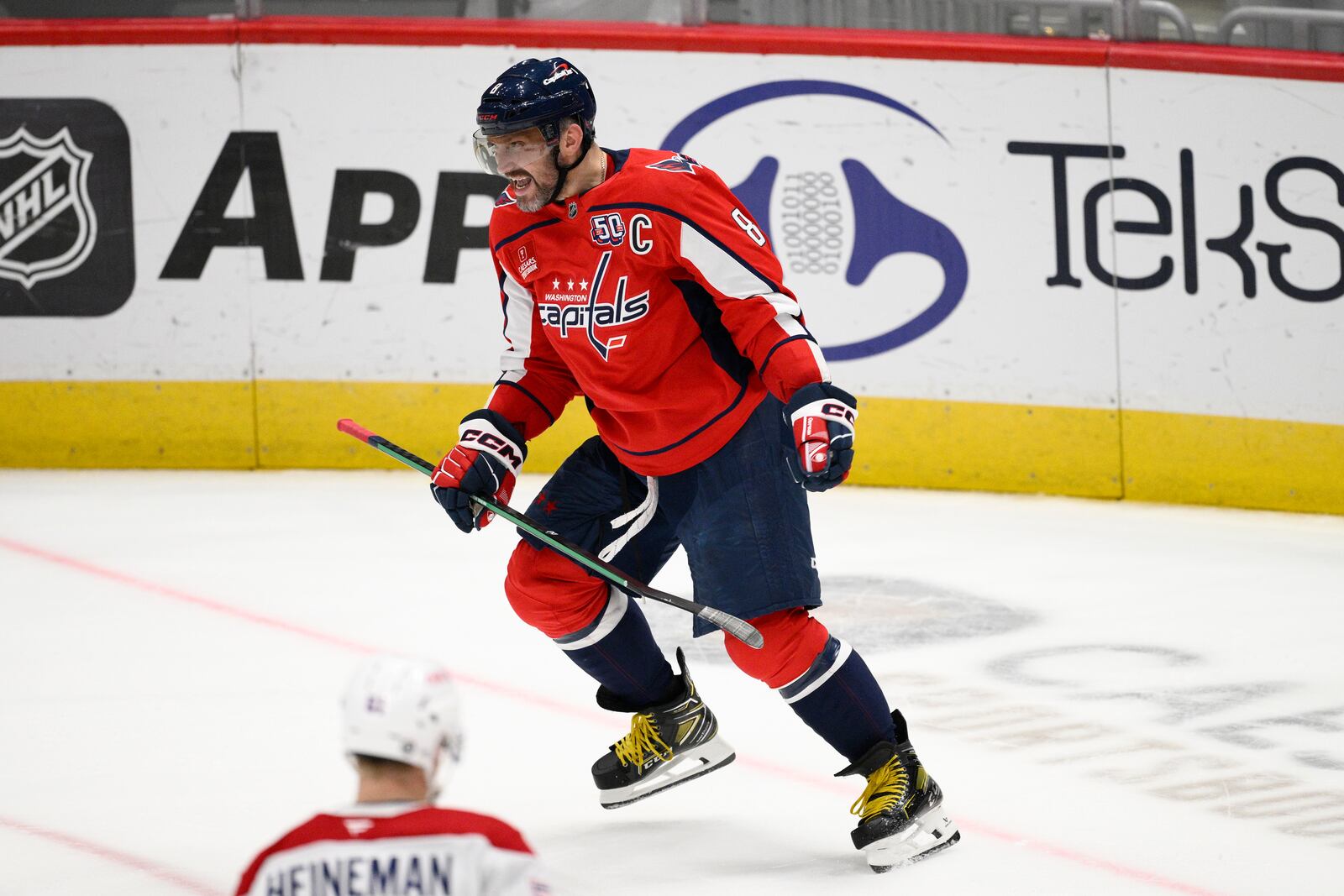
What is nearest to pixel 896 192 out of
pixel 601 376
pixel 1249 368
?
pixel 1249 368

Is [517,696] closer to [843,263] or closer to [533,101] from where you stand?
[533,101]

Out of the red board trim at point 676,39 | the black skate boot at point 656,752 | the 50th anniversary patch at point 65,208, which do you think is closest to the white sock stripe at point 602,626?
the black skate boot at point 656,752

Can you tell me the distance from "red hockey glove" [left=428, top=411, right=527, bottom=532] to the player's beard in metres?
0.41

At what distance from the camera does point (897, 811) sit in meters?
3.02

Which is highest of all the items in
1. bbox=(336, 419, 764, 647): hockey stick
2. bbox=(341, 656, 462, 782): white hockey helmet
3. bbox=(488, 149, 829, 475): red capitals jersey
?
bbox=(488, 149, 829, 475): red capitals jersey

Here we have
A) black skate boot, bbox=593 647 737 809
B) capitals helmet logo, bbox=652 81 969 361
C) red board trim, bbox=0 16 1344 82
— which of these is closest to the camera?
black skate boot, bbox=593 647 737 809

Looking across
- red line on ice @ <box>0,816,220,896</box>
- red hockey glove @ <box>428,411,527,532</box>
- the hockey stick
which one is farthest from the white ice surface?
red hockey glove @ <box>428,411,527,532</box>

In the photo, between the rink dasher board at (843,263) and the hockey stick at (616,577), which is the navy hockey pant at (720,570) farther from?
the rink dasher board at (843,263)

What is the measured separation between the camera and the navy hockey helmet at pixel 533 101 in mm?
2947

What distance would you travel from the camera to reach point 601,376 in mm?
3113

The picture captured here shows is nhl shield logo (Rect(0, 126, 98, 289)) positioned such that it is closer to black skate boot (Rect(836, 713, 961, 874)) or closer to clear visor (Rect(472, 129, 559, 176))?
clear visor (Rect(472, 129, 559, 176))

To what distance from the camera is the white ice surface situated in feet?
10.2

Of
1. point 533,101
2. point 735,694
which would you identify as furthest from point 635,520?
point 735,694

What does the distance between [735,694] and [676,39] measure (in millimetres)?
2903
